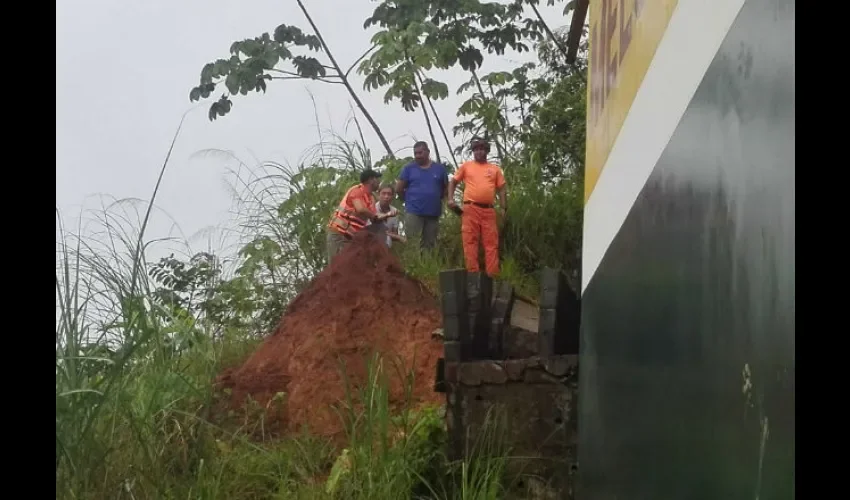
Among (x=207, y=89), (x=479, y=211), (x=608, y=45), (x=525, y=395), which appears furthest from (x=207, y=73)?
(x=608, y=45)

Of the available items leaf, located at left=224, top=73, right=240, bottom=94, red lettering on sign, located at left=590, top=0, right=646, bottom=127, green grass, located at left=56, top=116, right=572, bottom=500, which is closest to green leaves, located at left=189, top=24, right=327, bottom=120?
leaf, located at left=224, top=73, right=240, bottom=94

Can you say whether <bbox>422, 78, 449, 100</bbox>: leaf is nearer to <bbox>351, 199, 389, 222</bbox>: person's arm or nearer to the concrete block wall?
<bbox>351, 199, 389, 222</bbox>: person's arm

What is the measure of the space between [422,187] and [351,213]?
2.27 feet

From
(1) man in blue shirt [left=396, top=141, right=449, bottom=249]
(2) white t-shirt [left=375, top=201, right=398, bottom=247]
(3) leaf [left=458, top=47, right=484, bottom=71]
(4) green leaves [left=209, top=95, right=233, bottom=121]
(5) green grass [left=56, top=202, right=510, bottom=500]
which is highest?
(3) leaf [left=458, top=47, right=484, bottom=71]

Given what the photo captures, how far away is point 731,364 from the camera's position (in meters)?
0.96

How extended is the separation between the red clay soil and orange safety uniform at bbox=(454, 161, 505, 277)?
26.9 inches

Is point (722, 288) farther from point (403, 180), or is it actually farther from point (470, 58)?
point (470, 58)

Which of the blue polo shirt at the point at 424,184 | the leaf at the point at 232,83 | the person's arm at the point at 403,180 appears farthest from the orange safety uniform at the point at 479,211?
the leaf at the point at 232,83

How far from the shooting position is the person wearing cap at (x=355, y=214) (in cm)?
781

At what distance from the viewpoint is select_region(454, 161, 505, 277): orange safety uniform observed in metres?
7.82

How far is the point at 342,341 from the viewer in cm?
724

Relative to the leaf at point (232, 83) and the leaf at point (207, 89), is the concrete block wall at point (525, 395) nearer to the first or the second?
the leaf at point (232, 83)

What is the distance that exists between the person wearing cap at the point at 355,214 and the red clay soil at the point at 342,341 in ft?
1.16
